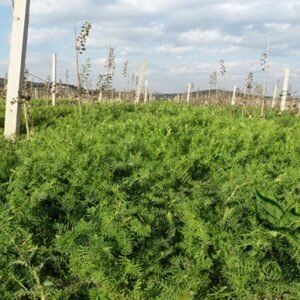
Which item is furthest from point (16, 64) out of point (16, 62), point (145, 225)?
point (145, 225)

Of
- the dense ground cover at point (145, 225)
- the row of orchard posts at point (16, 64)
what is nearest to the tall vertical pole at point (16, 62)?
the row of orchard posts at point (16, 64)

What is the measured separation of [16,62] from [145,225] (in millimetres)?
3321

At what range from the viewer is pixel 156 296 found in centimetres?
284

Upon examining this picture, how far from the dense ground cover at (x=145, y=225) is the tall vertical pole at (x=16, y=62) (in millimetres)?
1653

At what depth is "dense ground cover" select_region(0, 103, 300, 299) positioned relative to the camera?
2.90 metres

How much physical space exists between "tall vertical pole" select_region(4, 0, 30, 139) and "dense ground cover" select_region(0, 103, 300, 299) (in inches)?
65.1

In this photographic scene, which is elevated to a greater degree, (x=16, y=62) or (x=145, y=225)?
(x=16, y=62)

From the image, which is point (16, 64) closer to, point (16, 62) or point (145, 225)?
point (16, 62)

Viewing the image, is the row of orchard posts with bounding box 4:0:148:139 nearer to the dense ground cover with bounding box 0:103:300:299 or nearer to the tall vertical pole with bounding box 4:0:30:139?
the tall vertical pole with bounding box 4:0:30:139

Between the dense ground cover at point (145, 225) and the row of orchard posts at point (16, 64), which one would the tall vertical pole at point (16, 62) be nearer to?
the row of orchard posts at point (16, 64)

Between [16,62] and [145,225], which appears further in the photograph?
[16,62]

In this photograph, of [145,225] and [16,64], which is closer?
[145,225]

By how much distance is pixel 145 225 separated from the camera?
10.2 feet

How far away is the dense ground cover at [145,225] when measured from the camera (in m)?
2.90
